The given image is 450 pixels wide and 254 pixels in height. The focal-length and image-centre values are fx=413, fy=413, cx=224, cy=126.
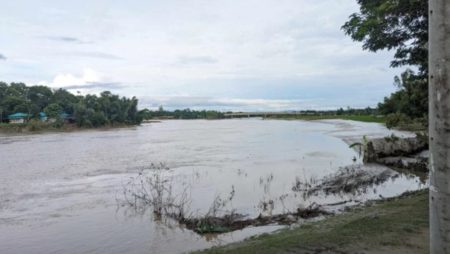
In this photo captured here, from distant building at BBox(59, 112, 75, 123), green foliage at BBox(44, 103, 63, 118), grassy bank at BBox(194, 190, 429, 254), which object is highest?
green foliage at BBox(44, 103, 63, 118)

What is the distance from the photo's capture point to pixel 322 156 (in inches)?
1103

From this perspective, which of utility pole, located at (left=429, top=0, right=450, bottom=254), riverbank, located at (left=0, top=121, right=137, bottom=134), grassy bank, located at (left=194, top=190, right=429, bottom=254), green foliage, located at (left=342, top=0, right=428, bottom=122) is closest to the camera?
utility pole, located at (left=429, top=0, right=450, bottom=254)

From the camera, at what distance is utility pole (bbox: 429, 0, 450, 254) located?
2.62m

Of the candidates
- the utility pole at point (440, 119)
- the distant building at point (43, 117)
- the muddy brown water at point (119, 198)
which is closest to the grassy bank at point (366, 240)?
the muddy brown water at point (119, 198)

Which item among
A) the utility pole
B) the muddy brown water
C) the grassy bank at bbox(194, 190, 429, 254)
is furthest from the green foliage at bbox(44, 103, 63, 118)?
the utility pole

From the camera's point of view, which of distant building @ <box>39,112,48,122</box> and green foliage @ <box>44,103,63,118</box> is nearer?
green foliage @ <box>44,103,63,118</box>

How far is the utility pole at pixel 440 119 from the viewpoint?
8.61 feet

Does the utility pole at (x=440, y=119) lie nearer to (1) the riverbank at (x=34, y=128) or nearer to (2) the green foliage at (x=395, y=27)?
(2) the green foliage at (x=395, y=27)

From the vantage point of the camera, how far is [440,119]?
265 centimetres

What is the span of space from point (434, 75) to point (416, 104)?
516 inches

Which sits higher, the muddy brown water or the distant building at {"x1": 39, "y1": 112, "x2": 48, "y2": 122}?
the distant building at {"x1": 39, "y1": 112, "x2": 48, "y2": 122}

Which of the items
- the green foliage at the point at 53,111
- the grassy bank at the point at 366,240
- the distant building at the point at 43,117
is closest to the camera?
the grassy bank at the point at 366,240

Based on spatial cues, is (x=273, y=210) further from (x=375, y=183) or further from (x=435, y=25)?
(x=435, y=25)

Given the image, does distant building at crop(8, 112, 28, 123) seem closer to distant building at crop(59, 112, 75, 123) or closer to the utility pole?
distant building at crop(59, 112, 75, 123)
